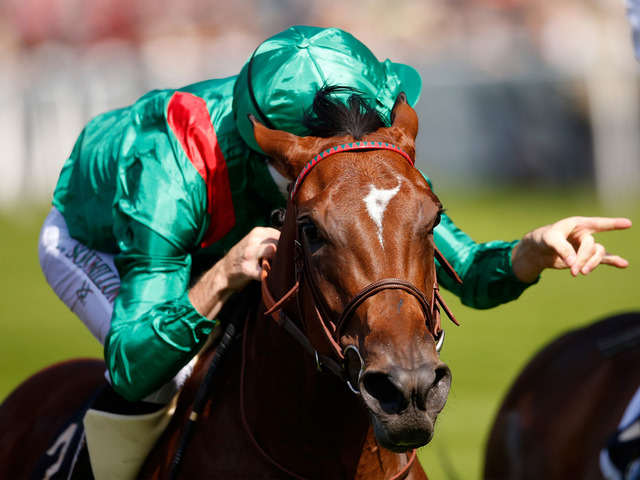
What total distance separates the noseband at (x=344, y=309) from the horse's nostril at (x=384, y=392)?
4cm

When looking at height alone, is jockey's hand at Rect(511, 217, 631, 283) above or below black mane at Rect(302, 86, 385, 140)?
below

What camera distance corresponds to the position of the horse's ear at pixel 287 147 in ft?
7.73

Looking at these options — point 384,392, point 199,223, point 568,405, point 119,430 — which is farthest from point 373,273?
point 568,405

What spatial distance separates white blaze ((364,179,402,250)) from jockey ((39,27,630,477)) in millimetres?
465

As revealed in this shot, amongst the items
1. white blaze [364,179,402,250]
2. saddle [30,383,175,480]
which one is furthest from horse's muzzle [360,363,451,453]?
saddle [30,383,175,480]

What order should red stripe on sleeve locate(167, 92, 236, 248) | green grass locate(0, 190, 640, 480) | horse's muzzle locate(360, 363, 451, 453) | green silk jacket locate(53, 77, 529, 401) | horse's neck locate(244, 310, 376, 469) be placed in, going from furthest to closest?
green grass locate(0, 190, 640, 480) < red stripe on sleeve locate(167, 92, 236, 248) < green silk jacket locate(53, 77, 529, 401) < horse's neck locate(244, 310, 376, 469) < horse's muzzle locate(360, 363, 451, 453)

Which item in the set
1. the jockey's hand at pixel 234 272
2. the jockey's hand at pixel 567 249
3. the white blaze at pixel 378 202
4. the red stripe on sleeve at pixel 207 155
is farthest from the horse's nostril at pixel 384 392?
the red stripe on sleeve at pixel 207 155

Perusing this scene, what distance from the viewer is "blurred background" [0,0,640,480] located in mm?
16266

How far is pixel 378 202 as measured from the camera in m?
2.13

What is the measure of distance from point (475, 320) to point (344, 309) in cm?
883

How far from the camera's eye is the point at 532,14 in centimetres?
2047

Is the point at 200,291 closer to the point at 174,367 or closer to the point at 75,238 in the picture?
the point at 174,367

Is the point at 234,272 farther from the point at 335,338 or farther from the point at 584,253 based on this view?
the point at 584,253

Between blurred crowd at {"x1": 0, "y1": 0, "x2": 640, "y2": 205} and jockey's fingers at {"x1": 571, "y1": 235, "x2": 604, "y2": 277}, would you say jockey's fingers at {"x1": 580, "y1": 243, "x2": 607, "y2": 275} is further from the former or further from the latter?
blurred crowd at {"x1": 0, "y1": 0, "x2": 640, "y2": 205}
